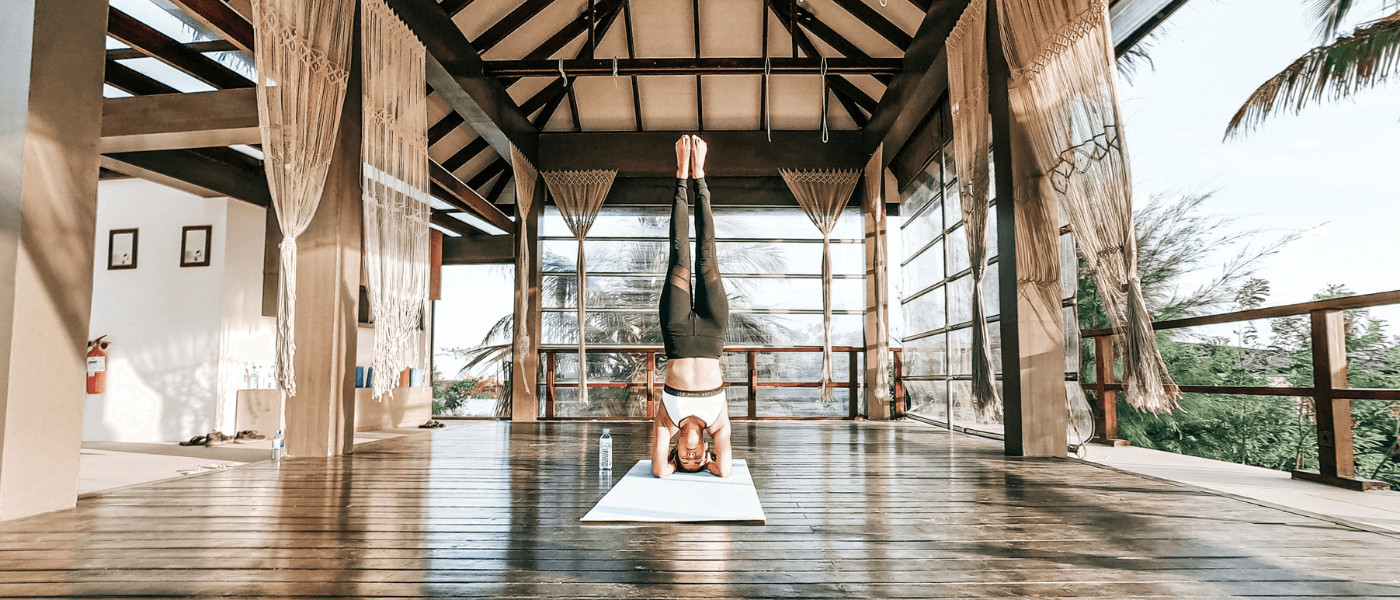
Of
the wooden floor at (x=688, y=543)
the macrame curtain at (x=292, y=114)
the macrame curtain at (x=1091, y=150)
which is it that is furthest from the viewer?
the macrame curtain at (x=292, y=114)

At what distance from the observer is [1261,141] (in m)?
9.70

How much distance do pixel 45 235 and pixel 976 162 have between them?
194 inches

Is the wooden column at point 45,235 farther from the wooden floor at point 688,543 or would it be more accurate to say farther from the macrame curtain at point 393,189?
the macrame curtain at point 393,189

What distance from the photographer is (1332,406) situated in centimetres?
307

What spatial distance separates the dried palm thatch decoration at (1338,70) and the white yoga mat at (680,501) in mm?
5400

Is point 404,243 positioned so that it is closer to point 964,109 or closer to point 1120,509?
point 964,109

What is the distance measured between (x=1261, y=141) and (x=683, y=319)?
34.7 feet

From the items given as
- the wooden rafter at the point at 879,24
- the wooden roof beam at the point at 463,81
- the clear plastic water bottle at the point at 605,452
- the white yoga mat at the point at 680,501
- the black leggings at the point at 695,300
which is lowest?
the white yoga mat at the point at 680,501

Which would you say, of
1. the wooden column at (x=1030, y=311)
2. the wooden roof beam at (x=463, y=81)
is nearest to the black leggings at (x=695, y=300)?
the wooden column at (x=1030, y=311)

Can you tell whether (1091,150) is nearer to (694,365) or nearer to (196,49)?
(694,365)

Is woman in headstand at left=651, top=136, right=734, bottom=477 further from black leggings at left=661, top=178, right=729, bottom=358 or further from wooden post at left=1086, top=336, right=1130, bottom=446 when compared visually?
wooden post at left=1086, top=336, right=1130, bottom=446

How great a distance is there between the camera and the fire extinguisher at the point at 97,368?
6242 mm

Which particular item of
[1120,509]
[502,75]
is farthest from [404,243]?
[1120,509]

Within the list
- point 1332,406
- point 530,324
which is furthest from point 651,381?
point 1332,406
